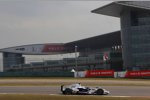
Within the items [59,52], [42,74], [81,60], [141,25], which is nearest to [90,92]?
[42,74]

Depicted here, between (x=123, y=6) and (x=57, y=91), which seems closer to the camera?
(x=57, y=91)

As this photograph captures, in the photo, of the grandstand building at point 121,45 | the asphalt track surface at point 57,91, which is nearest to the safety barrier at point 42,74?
the grandstand building at point 121,45

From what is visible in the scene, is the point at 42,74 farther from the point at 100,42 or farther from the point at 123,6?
the point at 100,42

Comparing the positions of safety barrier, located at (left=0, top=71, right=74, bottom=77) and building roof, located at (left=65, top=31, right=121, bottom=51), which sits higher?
building roof, located at (left=65, top=31, right=121, bottom=51)

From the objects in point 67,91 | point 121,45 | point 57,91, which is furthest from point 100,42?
point 67,91

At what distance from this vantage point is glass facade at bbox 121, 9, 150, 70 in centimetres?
11162

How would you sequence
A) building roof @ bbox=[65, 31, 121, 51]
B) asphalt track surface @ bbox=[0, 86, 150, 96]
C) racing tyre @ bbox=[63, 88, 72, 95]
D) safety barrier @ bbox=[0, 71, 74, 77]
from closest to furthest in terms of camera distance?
racing tyre @ bbox=[63, 88, 72, 95] < asphalt track surface @ bbox=[0, 86, 150, 96] < safety barrier @ bbox=[0, 71, 74, 77] < building roof @ bbox=[65, 31, 121, 51]

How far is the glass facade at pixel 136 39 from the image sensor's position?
366 feet

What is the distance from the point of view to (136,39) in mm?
113125

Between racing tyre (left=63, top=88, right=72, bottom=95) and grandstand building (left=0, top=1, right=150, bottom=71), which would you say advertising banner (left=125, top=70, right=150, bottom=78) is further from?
racing tyre (left=63, top=88, right=72, bottom=95)

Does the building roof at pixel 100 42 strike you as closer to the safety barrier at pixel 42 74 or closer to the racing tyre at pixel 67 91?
the safety barrier at pixel 42 74

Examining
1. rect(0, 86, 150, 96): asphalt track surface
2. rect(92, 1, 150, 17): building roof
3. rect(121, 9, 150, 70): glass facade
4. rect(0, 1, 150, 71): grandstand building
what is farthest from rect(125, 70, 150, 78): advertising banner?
rect(92, 1, 150, 17): building roof

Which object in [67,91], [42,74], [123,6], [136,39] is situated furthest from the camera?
[136,39]

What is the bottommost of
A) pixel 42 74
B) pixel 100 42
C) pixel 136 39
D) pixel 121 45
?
pixel 42 74
